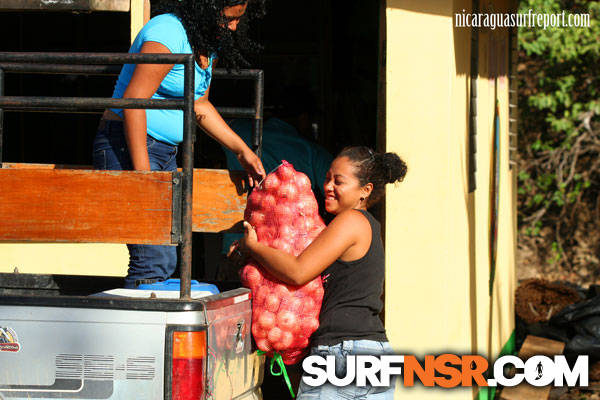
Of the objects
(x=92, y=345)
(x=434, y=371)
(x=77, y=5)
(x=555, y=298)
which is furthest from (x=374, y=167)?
(x=555, y=298)

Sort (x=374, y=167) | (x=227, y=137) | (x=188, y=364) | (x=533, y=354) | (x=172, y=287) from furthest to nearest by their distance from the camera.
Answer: (x=533, y=354) < (x=227, y=137) < (x=374, y=167) < (x=172, y=287) < (x=188, y=364)

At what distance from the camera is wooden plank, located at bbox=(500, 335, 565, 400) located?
704 centimetres

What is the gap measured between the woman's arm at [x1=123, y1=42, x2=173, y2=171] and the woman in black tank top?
572 mm

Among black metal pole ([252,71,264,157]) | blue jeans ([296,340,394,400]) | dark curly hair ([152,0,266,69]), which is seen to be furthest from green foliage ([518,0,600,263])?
blue jeans ([296,340,394,400])

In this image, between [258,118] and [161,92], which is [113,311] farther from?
[258,118]

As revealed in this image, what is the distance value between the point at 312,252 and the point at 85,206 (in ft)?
2.84

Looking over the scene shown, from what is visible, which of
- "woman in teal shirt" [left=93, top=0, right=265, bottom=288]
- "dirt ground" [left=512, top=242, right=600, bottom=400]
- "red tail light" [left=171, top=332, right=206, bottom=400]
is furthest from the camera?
"dirt ground" [left=512, top=242, right=600, bottom=400]

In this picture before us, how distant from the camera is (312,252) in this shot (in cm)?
329

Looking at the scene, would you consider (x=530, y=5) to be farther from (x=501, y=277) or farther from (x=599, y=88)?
(x=501, y=277)

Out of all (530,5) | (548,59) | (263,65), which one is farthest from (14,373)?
(548,59)

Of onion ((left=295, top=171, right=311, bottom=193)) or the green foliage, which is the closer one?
onion ((left=295, top=171, right=311, bottom=193))

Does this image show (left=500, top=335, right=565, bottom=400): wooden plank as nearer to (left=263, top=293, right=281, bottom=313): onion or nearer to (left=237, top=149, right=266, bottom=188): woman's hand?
(left=237, top=149, right=266, bottom=188): woman's hand

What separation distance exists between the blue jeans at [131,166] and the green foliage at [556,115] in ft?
28.5

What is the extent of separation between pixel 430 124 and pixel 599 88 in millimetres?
8136
